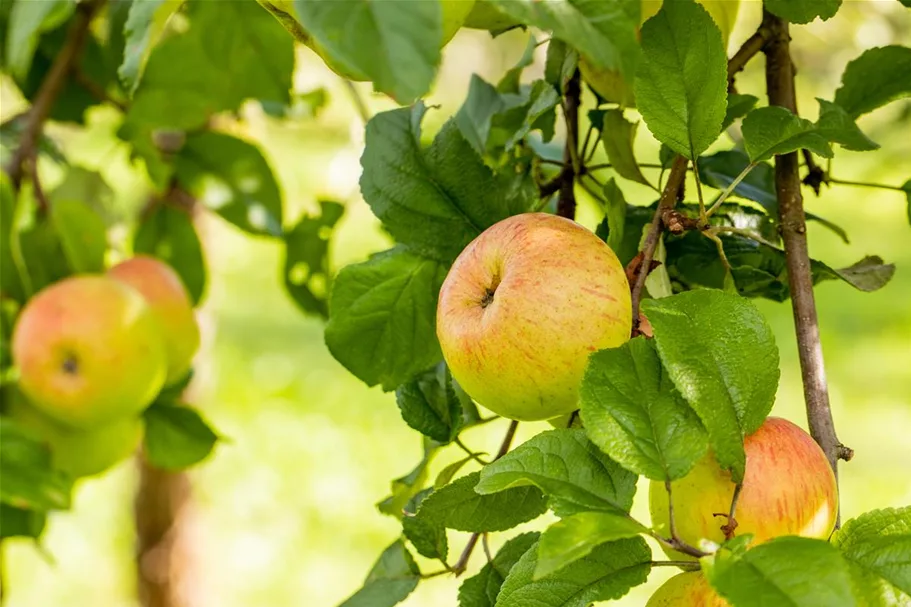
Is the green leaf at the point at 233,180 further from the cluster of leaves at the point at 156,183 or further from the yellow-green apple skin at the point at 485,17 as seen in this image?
the yellow-green apple skin at the point at 485,17

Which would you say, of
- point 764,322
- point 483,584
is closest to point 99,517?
point 483,584

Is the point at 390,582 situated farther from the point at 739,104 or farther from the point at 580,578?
the point at 739,104

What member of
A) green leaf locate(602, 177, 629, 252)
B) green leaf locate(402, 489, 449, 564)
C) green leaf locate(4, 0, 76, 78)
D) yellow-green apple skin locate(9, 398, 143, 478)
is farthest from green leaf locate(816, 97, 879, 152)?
yellow-green apple skin locate(9, 398, 143, 478)

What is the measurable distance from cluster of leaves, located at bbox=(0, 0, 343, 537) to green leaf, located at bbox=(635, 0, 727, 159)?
54 centimetres

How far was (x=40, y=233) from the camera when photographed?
1344 mm

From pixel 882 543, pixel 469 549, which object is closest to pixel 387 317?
pixel 469 549

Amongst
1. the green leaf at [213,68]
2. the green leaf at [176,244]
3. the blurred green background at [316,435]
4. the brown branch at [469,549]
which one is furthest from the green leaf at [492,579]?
the blurred green background at [316,435]

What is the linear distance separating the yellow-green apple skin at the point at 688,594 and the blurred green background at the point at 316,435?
4.41 ft

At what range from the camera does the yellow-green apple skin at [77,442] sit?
1.28m

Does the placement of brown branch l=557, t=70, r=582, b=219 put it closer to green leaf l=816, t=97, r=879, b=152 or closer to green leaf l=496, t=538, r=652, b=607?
green leaf l=816, t=97, r=879, b=152

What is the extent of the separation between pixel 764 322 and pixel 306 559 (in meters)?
2.71

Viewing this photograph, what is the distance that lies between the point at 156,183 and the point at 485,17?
2.57ft

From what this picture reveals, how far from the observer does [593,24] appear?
547mm

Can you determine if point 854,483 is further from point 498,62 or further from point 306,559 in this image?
point 498,62
